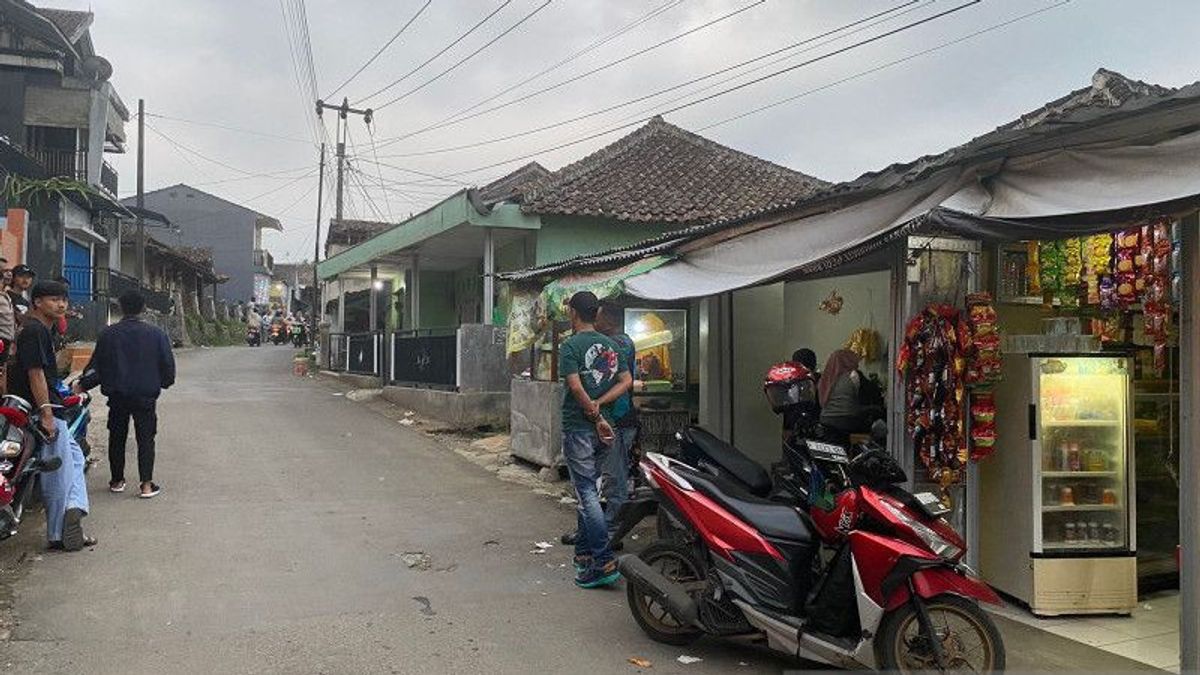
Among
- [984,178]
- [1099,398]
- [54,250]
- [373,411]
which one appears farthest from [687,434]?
[54,250]

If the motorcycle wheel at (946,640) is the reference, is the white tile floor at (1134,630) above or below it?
below

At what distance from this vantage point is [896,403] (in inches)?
209

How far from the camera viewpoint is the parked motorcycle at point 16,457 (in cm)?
532

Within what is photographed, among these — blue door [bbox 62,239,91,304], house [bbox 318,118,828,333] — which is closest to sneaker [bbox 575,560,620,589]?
house [bbox 318,118,828,333]

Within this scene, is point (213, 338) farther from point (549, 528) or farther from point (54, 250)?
point (549, 528)

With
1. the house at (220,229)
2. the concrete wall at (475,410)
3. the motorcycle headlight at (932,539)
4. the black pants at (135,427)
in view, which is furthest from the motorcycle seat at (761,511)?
the house at (220,229)

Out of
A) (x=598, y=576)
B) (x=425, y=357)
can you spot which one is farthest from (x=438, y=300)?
(x=598, y=576)

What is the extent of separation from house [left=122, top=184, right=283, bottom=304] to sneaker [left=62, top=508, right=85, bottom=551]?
146 feet

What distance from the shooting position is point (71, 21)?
85.8 feet

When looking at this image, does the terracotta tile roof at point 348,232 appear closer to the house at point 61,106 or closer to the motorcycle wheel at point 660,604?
the house at point 61,106

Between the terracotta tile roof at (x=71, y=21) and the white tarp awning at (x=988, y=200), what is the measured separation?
86.9 feet

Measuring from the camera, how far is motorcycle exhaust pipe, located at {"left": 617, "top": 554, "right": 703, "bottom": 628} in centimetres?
425

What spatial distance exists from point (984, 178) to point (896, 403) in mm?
1501

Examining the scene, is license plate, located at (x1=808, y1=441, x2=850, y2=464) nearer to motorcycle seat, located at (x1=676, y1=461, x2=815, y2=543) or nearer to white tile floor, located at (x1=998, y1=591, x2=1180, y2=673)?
motorcycle seat, located at (x1=676, y1=461, x2=815, y2=543)
